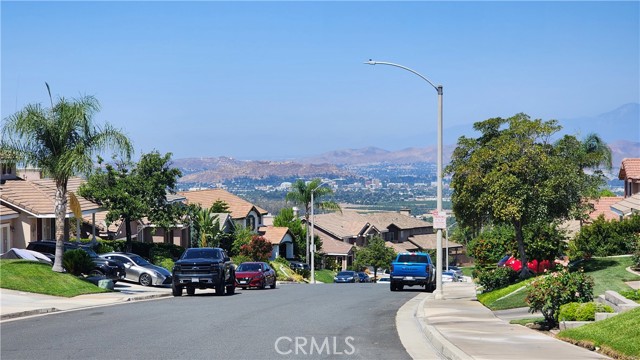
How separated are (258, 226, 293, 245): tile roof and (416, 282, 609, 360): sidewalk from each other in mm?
60961

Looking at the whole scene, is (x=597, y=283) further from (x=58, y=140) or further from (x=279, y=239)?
(x=279, y=239)

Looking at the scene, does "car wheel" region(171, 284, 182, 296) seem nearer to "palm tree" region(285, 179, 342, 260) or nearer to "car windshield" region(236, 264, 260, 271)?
"car windshield" region(236, 264, 260, 271)

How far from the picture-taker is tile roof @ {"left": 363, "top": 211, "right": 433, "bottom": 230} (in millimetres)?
115938

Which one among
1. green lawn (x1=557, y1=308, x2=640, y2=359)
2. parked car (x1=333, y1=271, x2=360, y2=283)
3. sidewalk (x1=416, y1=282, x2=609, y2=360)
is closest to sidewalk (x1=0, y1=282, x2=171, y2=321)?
sidewalk (x1=416, y1=282, x2=609, y2=360)

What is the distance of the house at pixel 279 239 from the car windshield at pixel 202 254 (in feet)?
160

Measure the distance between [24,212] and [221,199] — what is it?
44199 millimetres

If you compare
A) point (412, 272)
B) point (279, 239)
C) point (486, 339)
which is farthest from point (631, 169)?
point (486, 339)

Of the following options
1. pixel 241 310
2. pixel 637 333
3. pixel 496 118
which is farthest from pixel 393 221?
pixel 637 333

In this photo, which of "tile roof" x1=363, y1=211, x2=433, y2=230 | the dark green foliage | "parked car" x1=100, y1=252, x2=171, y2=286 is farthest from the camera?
"tile roof" x1=363, y1=211, x2=433, y2=230

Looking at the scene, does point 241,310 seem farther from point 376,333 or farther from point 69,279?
point 69,279

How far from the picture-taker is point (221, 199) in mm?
89625

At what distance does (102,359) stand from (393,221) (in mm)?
107073

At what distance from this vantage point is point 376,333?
19.1m

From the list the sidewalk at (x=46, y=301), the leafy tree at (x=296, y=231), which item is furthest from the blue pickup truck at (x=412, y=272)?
the leafy tree at (x=296, y=231)
